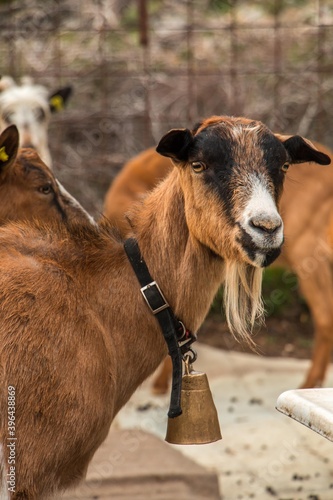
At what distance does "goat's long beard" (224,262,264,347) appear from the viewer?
3.27 m

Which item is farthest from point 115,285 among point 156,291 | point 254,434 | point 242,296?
point 254,434

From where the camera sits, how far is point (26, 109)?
7.72m

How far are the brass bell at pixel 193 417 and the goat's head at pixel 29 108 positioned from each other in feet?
14.1

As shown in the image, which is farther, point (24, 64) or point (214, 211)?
point (24, 64)

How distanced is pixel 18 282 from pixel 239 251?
0.83m

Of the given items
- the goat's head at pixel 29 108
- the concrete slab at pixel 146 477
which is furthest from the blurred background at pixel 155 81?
the concrete slab at pixel 146 477

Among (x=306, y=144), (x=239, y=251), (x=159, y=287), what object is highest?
(x=306, y=144)

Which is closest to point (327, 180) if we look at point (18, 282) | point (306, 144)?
point (306, 144)

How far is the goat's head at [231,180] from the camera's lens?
3.04 metres

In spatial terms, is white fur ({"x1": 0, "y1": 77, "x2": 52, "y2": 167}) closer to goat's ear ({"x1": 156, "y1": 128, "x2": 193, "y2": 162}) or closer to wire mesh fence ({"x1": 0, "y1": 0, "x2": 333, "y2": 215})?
wire mesh fence ({"x1": 0, "y1": 0, "x2": 333, "y2": 215})

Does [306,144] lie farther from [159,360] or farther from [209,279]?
[159,360]

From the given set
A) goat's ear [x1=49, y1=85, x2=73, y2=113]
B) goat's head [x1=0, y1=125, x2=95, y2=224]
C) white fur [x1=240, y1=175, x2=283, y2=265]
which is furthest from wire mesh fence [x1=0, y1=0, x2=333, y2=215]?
white fur [x1=240, y1=175, x2=283, y2=265]

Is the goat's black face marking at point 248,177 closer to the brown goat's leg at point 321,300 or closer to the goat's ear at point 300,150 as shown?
the goat's ear at point 300,150

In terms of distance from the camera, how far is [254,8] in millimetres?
12375
